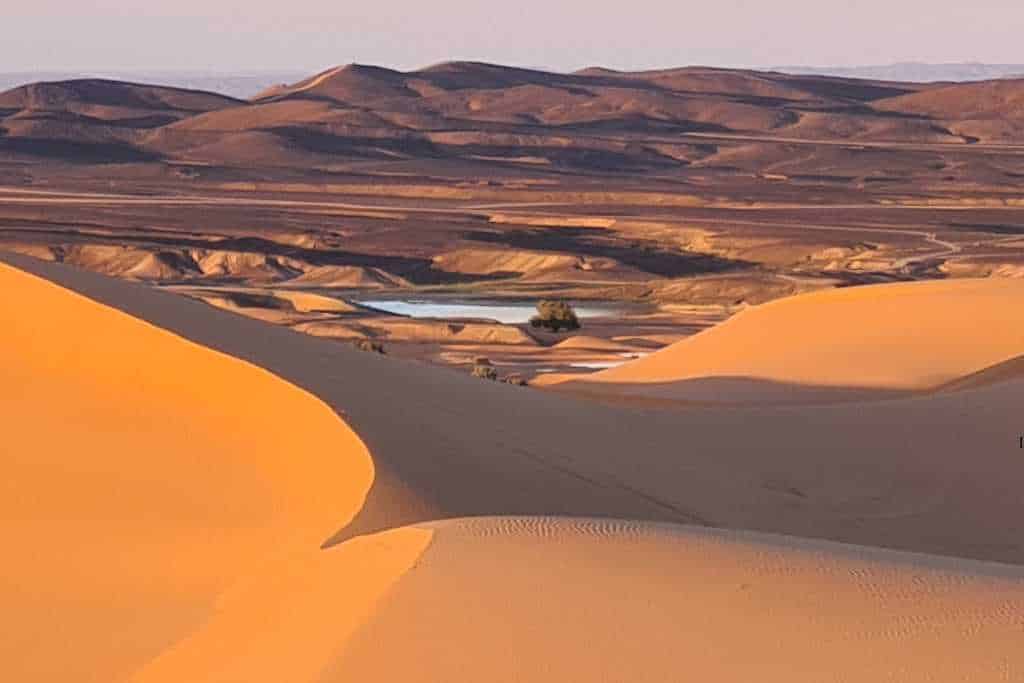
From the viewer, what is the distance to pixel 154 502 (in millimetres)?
9148

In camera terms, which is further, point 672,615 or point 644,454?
point 644,454

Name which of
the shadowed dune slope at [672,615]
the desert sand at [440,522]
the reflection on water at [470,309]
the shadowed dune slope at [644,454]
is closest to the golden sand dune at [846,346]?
the shadowed dune slope at [644,454]

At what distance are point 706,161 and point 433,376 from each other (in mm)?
115595

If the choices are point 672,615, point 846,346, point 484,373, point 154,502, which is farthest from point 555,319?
point 672,615

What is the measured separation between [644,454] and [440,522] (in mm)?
4228

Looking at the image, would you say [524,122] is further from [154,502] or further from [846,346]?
[154,502]

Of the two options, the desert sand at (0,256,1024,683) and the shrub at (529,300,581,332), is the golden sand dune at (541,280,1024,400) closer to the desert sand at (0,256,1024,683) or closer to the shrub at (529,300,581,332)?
the desert sand at (0,256,1024,683)

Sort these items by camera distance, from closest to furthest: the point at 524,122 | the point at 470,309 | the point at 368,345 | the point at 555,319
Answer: the point at 368,345 → the point at 555,319 → the point at 470,309 → the point at 524,122

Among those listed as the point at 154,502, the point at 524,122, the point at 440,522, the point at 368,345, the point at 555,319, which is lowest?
the point at 524,122

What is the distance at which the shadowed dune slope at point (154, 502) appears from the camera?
736 centimetres

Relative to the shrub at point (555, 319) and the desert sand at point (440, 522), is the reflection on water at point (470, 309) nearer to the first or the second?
the shrub at point (555, 319)

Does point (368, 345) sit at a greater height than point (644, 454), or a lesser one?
lesser

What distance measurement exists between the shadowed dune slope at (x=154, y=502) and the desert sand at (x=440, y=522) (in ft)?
0.06

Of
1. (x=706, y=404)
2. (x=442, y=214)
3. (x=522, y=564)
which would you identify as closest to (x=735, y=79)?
(x=442, y=214)
